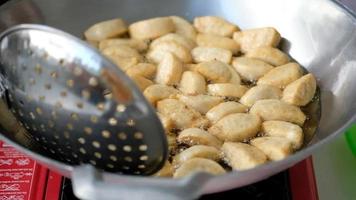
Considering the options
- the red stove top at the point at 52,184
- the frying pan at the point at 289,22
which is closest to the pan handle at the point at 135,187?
the frying pan at the point at 289,22

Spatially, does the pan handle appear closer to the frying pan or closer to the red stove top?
the frying pan

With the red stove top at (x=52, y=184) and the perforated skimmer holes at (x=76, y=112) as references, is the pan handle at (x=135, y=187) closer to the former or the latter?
the perforated skimmer holes at (x=76, y=112)

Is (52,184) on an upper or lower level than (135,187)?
lower

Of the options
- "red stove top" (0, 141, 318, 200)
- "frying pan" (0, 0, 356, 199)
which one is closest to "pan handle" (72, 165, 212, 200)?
"frying pan" (0, 0, 356, 199)

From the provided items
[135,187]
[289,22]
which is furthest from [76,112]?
[289,22]

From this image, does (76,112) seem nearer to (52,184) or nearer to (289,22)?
(52,184)
